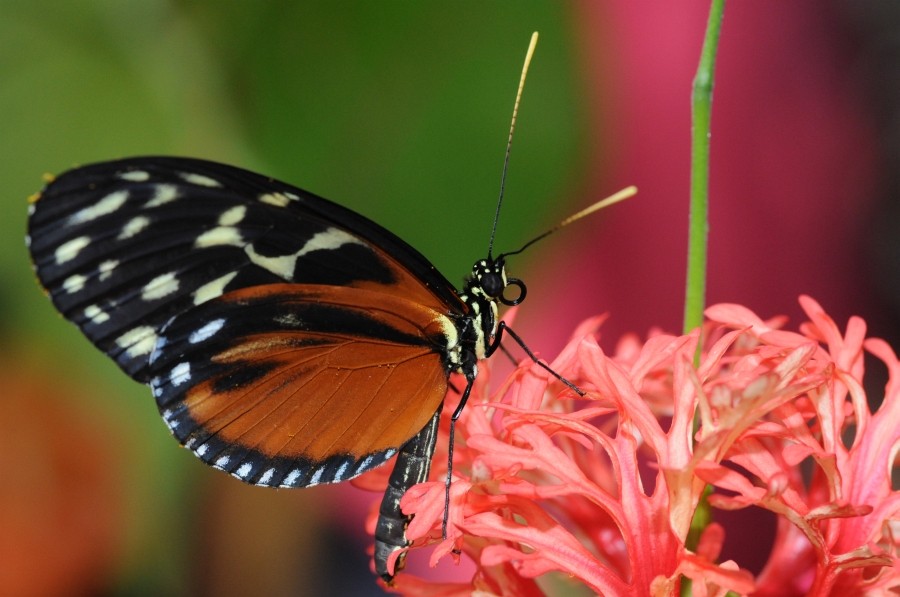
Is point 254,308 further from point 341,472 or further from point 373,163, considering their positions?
point 373,163

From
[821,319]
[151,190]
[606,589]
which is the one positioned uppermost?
[151,190]

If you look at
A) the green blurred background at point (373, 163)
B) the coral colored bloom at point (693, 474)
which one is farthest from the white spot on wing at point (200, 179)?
the green blurred background at point (373, 163)

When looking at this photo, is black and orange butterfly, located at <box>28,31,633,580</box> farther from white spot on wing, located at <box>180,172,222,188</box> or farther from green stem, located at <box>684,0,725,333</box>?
green stem, located at <box>684,0,725,333</box>

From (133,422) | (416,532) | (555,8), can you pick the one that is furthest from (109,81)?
(416,532)

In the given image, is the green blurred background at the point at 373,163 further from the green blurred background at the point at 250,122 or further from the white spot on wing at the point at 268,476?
the white spot on wing at the point at 268,476

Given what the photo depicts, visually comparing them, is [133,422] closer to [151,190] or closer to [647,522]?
[151,190]

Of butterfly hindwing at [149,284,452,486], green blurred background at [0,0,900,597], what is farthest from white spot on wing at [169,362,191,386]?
green blurred background at [0,0,900,597]
